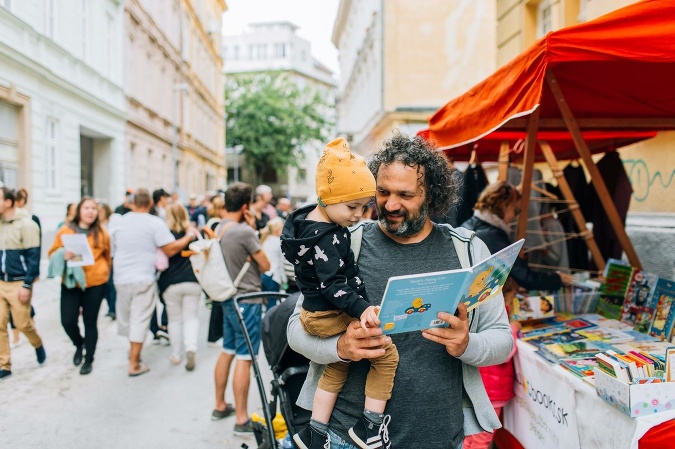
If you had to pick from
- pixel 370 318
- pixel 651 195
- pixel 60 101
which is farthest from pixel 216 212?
pixel 60 101

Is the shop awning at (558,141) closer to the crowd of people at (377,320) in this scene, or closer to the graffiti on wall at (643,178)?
the graffiti on wall at (643,178)

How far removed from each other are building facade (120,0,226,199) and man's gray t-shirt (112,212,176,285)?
1146cm

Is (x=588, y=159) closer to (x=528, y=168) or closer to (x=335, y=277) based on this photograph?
(x=528, y=168)

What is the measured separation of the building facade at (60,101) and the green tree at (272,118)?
893 inches

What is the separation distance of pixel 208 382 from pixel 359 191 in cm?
446

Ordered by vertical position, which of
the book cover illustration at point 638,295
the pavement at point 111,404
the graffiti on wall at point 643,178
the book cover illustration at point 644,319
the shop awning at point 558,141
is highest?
the shop awning at point 558,141

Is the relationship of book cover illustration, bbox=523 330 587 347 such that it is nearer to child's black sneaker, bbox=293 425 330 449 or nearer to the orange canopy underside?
the orange canopy underside

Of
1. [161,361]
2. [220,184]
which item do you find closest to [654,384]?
[161,361]

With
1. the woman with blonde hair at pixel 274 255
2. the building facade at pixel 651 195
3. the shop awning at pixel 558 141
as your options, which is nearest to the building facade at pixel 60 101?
the woman with blonde hair at pixel 274 255

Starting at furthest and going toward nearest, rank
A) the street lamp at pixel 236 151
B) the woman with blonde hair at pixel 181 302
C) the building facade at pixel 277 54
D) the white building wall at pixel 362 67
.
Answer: the building facade at pixel 277 54 < the street lamp at pixel 236 151 < the white building wall at pixel 362 67 < the woman with blonde hair at pixel 181 302

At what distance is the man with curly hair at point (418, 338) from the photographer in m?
1.91

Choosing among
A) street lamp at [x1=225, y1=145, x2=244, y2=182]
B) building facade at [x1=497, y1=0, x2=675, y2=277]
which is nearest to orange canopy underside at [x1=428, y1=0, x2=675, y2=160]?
building facade at [x1=497, y1=0, x2=675, y2=277]

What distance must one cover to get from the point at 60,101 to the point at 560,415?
14124 millimetres

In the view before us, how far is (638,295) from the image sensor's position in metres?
3.69
